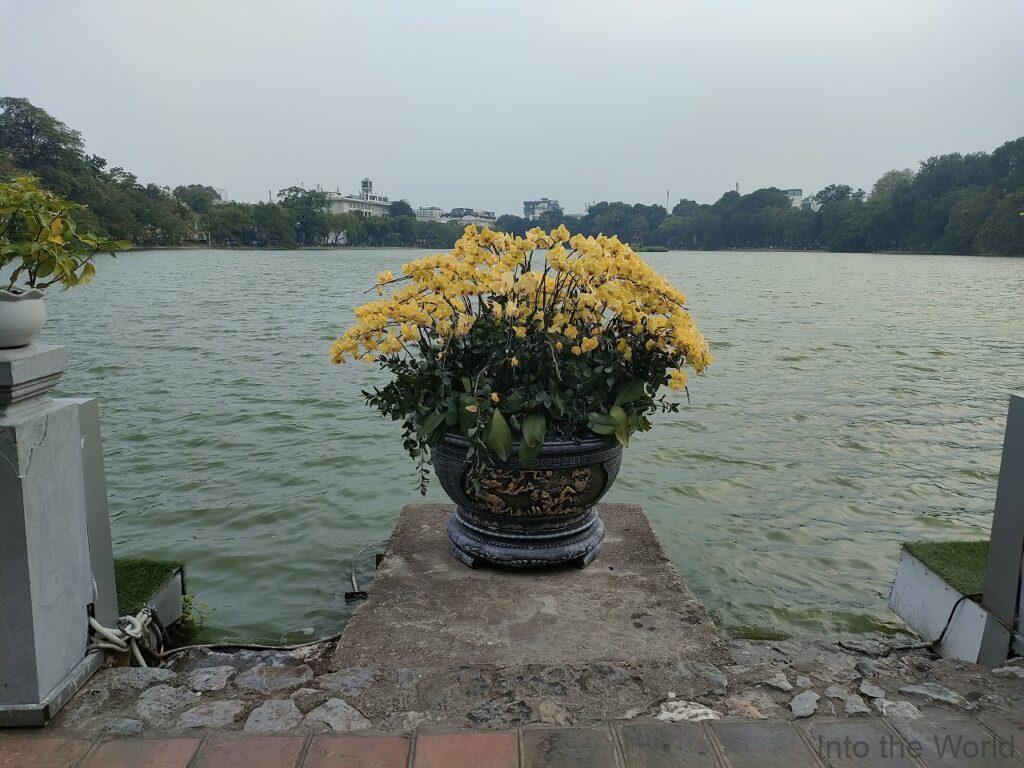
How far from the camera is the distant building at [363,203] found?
476 ft

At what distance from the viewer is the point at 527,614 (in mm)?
2828

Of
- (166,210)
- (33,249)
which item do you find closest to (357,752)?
(33,249)

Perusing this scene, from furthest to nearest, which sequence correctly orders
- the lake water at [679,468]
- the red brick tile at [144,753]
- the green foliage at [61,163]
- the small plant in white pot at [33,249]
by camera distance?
the green foliage at [61,163]
the lake water at [679,468]
the small plant in white pot at [33,249]
the red brick tile at [144,753]

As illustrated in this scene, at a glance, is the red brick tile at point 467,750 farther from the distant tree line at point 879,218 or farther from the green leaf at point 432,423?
the distant tree line at point 879,218

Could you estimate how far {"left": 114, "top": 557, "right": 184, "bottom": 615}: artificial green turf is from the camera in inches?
115

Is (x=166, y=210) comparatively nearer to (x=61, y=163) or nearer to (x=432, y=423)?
(x=61, y=163)

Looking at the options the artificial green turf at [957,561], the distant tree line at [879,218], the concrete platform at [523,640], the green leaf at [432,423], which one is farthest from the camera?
the distant tree line at [879,218]

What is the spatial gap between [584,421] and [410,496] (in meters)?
3.27

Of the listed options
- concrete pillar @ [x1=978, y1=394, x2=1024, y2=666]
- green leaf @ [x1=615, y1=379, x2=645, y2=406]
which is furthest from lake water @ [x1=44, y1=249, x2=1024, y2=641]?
green leaf @ [x1=615, y1=379, x2=645, y2=406]

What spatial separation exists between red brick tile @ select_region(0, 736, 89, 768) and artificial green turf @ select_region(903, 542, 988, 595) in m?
3.18

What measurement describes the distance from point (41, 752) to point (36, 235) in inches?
55.9

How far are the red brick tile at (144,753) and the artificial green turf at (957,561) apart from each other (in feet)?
9.56

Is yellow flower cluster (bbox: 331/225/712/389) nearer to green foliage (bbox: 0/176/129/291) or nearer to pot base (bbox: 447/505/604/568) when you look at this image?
pot base (bbox: 447/505/604/568)

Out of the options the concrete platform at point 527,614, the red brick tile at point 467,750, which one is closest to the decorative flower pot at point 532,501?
the concrete platform at point 527,614
